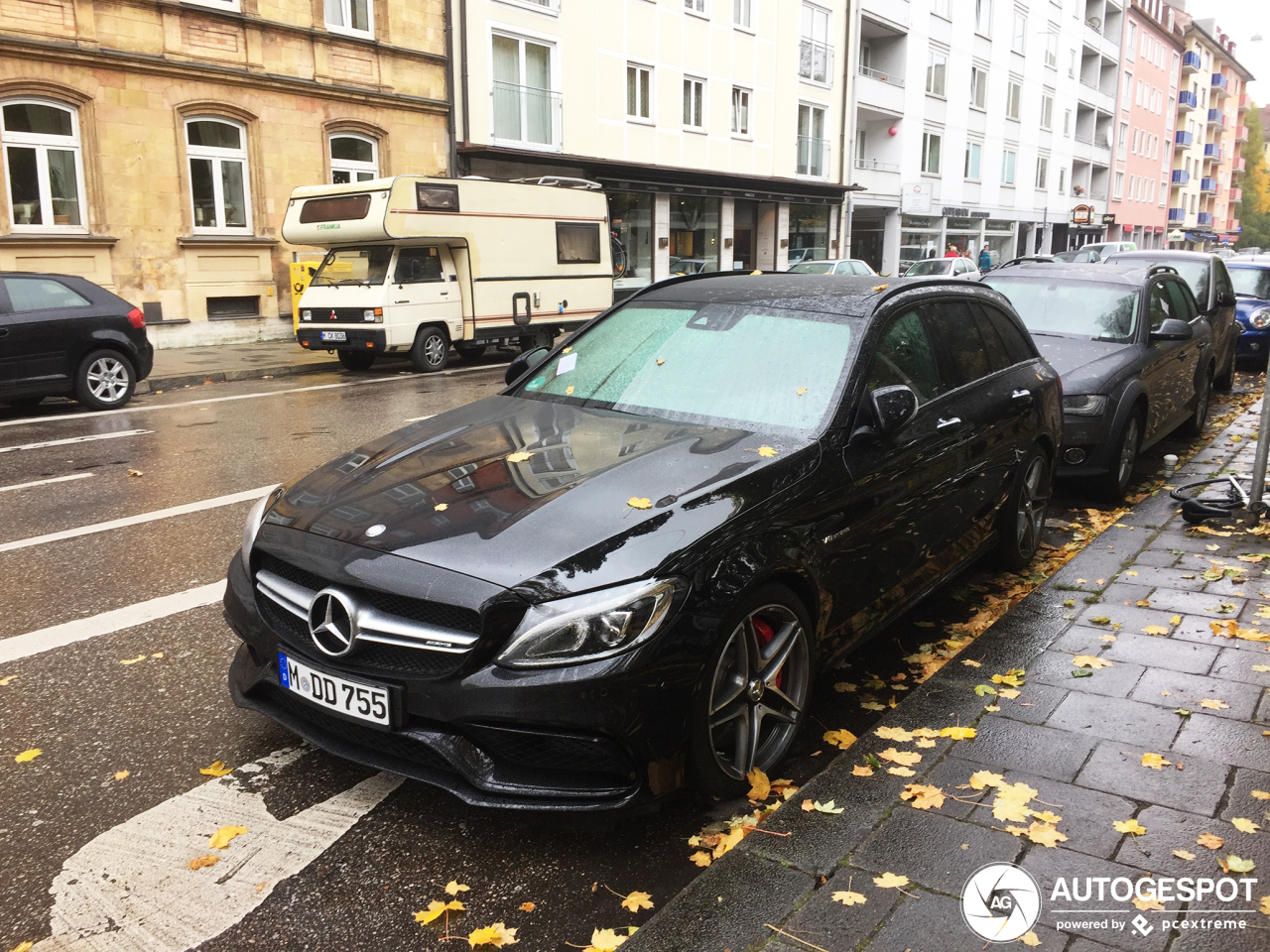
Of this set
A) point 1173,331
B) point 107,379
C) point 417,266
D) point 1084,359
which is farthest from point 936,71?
point 1084,359

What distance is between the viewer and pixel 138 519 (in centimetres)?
663

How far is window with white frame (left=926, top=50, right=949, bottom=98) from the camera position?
133 feet

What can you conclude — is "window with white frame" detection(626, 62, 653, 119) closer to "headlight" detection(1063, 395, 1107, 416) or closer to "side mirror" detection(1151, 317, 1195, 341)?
"side mirror" detection(1151, 317, 1195, 341)

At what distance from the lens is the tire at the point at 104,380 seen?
11516 millimetres

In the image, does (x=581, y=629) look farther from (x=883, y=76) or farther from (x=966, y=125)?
(x=966, y=125)

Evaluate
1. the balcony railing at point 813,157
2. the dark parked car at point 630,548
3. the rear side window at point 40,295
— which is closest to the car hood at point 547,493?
the dark parked car at point 630,548

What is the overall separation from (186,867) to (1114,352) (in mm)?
7100

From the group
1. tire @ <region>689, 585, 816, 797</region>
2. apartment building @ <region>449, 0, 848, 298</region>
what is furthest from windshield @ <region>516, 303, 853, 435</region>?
apartment building @ <region>449, 0, 848, 298</region>

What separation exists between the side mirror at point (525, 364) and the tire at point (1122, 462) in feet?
13.7

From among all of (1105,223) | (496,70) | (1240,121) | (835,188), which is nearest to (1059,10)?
(1105,223)

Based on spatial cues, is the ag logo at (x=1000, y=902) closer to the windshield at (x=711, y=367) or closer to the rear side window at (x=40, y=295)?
the windshield at (x=711, y=367)

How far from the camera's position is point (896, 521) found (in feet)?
13.1

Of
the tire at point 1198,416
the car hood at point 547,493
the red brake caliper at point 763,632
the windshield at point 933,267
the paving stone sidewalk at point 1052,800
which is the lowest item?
the paving stone sidewalk at point 1052,800

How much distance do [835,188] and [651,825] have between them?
117ft
